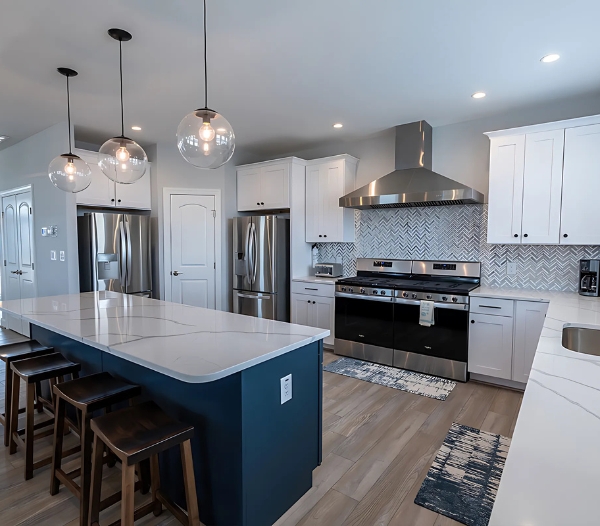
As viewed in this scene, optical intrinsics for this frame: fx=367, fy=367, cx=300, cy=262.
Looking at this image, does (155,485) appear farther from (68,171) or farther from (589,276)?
(589,276)

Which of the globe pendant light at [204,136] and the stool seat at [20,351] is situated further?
Result: the stool seat at [20,351]

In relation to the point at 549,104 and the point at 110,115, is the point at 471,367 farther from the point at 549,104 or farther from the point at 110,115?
the point at 110,115

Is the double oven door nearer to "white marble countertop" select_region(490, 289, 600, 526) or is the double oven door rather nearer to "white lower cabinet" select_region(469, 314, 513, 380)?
"white lower cabinet" select_region(469, 314, 513, 380)

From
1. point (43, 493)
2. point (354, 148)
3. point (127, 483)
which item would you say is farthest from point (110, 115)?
point (127, 483)

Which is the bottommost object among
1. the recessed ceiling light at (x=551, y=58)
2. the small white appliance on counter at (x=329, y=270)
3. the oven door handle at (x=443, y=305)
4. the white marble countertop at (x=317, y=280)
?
the oven door handle at (x=443, y=305)

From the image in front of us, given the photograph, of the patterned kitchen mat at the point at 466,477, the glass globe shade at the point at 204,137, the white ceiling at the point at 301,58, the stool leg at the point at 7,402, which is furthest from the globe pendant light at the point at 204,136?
the patterned kitchen mat at the point at 466,477

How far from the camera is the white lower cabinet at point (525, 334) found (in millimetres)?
3125

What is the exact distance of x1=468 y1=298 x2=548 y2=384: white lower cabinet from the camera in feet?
10.4

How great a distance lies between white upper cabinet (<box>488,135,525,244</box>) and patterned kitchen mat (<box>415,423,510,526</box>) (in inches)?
72.9

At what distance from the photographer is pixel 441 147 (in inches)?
160

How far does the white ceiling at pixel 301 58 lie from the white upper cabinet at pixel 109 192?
59 cm

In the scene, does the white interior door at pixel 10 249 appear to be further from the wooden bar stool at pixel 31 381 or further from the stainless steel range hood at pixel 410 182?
the stainless steel range hood at pixel 410 182

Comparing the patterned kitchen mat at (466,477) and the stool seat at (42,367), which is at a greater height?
the stool seat at (42,367)

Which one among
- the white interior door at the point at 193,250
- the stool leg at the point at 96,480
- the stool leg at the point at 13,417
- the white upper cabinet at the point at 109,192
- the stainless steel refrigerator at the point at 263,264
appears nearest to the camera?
the stool leg at the point at 96,480
